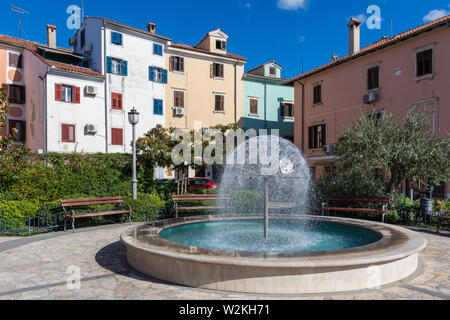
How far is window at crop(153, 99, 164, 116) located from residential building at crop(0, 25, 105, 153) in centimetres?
408

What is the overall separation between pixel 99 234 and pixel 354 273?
23.7 feet

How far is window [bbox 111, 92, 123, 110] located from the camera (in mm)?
24562

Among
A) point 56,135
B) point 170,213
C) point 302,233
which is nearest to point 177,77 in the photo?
point 56,135

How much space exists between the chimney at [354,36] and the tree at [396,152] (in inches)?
488

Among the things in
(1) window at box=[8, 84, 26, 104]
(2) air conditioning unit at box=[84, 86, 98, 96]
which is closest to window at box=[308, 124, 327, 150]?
(2) air conditioning unit at box=[84, 86, 98, 96]

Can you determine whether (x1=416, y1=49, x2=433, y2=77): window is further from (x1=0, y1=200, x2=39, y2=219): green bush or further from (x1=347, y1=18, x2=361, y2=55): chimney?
(x1=0, y1=200, x2=39, y2=219): green bush

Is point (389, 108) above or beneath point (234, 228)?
above

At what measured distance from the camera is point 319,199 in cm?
1311

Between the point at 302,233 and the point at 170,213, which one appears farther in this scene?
the point at 170,213

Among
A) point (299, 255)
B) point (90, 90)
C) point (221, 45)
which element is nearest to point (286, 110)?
point (221, 45)

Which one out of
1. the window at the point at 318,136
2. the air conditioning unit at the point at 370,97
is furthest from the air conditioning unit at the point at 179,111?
the air conditioning unit at the point at 370,97

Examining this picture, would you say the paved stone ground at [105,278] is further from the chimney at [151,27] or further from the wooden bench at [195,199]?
the chimney at [151,27]

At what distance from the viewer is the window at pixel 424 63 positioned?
1703 cm

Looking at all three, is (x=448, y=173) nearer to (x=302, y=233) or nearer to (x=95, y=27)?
(x=302, y=233)
